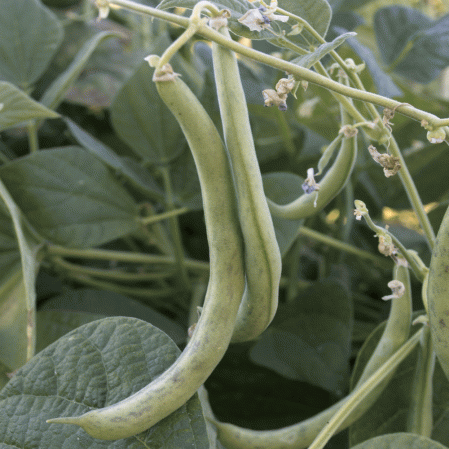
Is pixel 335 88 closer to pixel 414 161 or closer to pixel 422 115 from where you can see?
pixel 422 115

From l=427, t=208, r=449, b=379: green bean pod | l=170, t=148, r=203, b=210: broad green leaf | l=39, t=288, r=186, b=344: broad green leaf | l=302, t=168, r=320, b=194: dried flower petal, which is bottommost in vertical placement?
l=39, t=288, r=186, b=344: broad green leaf

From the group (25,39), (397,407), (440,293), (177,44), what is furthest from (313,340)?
(25,39)

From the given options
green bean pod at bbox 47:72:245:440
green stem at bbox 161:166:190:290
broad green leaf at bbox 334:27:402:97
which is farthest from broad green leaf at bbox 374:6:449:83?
green bean pod at bbox 47:72:245:440

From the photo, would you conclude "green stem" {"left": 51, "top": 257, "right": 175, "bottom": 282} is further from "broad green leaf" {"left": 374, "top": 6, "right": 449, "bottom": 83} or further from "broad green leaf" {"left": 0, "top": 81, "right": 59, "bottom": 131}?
"broad green leaf" {"left": 374, "top": 6, "right": 449, "bottom": 83}

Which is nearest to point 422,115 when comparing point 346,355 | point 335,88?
point 335,88

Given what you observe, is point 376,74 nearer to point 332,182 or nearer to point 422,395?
point 332,182

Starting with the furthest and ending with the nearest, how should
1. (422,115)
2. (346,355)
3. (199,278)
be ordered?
1. (199,278)
2. (346,355)
3. (422,115)

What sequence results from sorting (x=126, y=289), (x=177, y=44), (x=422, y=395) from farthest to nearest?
(x=126, y=289) → (x=422, y=395) → (x=177, y=44)
